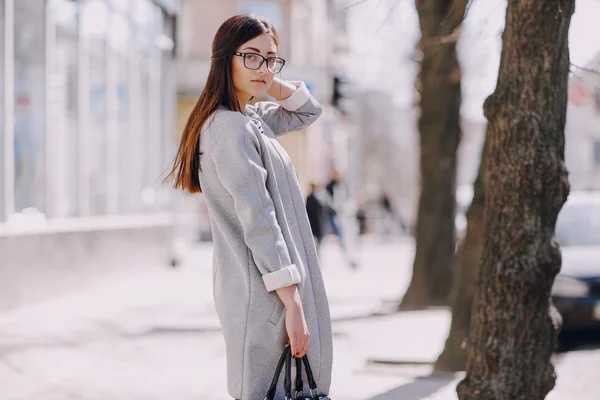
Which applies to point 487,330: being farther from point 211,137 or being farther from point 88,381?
point 88,381

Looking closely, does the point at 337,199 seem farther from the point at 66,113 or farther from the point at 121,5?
the point at 66,113

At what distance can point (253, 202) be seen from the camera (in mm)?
3002

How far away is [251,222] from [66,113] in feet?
36.0

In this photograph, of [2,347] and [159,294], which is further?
[159,294]

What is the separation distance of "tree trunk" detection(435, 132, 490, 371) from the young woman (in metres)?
4.53

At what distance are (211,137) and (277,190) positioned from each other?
260 mm

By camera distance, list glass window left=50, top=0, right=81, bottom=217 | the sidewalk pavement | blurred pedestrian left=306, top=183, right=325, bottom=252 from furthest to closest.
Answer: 1. blurred pedestrian left=306, top=183, right=325, bottom=252
2. glass window left=50, top=0, right=81, bottom=217
3. the sidewalk pavement

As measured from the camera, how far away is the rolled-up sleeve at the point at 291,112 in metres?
3.62

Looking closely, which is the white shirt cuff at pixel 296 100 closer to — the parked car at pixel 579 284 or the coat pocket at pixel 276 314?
the coat pocket at pixel 276 314

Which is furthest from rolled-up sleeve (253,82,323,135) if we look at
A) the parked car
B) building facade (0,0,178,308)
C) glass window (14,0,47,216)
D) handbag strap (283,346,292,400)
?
glass window (14,0,47,216)

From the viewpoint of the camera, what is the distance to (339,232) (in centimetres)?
1858

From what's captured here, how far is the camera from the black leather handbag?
2984 mm

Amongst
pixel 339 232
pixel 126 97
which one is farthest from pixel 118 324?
pixel 339 232

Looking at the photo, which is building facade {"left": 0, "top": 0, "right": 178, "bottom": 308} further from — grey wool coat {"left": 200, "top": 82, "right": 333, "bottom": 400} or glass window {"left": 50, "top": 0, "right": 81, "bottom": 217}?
grey wool coat {"left": 200, "top": 82, "right": 333, "bottom": 400}
